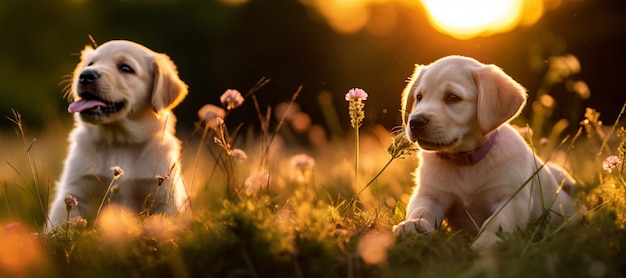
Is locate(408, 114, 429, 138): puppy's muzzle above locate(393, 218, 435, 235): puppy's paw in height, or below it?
above

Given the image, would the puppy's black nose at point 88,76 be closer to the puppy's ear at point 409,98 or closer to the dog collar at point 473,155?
the puppy's ear at point 409,98

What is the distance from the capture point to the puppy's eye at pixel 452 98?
167 inches

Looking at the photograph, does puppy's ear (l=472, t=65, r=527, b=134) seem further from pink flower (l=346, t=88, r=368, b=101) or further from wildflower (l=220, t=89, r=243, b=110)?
wildflower (l=220, t=89, r=243, b=110)

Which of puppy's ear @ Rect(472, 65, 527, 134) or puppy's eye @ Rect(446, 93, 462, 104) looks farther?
puppy's eye @ Rect(446, 93, 462, 104)

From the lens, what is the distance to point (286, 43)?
18.3 metres

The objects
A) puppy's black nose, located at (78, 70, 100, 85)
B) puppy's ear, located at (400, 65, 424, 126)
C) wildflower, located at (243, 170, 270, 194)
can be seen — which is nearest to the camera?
wildflower, located at (243, 170, 270, 194)

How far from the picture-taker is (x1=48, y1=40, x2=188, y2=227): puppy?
16.1 ft

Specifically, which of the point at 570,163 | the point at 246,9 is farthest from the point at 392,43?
the point at 570,163

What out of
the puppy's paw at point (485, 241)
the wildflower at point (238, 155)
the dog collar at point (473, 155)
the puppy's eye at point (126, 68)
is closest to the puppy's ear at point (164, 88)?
the puppy's eye at point (126, 68)

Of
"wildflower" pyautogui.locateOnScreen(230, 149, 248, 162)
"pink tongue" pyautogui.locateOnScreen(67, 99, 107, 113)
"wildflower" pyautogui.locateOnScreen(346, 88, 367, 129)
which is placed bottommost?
"wildflower" pyautogui.locateOnScreen(230, 149, 248, 162)

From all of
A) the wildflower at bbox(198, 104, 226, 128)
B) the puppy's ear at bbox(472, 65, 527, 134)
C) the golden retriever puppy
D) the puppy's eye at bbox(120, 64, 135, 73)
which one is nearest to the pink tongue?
the puppy's eye at bbox(120, 64, 135, 73)

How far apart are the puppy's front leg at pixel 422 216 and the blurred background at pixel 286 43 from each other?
819 cm

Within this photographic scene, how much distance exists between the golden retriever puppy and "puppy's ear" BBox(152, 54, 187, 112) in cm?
179

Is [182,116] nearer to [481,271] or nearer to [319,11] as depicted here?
[319,11]
